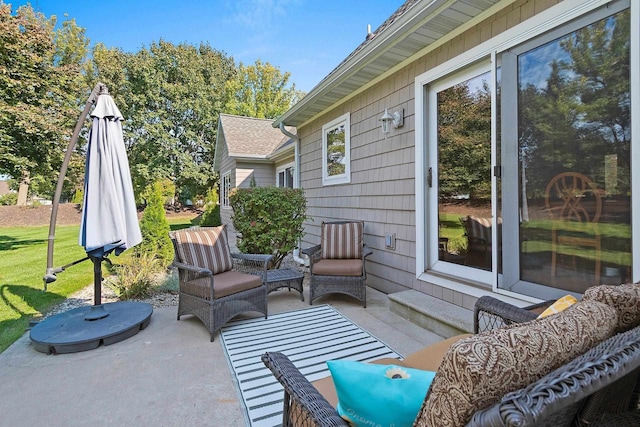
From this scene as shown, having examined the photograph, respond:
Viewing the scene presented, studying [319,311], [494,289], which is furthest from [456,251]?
[319,311]

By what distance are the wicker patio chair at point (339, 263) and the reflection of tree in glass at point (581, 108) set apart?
2224 millimetres

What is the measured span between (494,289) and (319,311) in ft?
6.62

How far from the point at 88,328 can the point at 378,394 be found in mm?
3410

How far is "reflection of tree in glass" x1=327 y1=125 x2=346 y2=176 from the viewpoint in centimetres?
595

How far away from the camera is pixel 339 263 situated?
4398mm

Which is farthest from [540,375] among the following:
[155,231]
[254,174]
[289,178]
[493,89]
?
[254,174]

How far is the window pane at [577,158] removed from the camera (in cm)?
229

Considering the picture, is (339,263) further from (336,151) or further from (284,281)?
(336,151)

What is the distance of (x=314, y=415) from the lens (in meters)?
1.10

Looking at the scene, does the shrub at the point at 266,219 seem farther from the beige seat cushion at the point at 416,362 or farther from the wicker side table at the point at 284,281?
the beige seat cushion at the point at 416,362

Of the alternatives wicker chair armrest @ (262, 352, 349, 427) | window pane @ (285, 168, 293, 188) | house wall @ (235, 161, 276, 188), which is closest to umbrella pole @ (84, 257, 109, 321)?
wicker chair armrest @ (262, 352, 349, 427)

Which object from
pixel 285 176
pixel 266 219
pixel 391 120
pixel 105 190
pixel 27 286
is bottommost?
pixel 27 286

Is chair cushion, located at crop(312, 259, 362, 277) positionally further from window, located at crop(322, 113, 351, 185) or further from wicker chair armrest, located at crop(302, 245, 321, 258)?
window, located at crop(322, 113, 351, 185)

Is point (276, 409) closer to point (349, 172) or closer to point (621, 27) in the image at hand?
point (621, 27)
